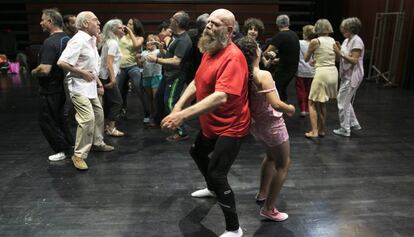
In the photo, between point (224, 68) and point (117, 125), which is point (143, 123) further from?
point (224, 68)

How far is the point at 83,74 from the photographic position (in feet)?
10.3

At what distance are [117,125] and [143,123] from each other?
13.1 inches

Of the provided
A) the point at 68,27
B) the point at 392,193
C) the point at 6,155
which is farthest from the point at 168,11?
the point at 392,193

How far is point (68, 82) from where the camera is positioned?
10.6ft

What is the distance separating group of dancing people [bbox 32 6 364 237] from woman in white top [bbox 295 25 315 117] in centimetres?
1

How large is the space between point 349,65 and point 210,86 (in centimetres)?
259

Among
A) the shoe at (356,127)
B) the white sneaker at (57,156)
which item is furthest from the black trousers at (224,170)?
the shoe at (356,127)

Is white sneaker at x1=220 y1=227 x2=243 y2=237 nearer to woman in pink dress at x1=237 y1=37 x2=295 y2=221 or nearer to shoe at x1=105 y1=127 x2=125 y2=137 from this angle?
woman in pink dress at x1=237 y1=37 x2=295 y2=221

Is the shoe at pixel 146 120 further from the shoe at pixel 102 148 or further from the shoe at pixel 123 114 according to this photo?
the shoe at pixel 102 148

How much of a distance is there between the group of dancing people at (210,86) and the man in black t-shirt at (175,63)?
0.04 ft

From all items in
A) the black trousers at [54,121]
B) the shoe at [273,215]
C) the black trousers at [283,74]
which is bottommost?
the shoe at [273,215]

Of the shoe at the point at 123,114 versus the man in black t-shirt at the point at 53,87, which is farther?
the shoe at the point at 123,114

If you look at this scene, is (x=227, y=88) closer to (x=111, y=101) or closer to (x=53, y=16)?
(x=53, y=16)

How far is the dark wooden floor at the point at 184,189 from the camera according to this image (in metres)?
2.45
